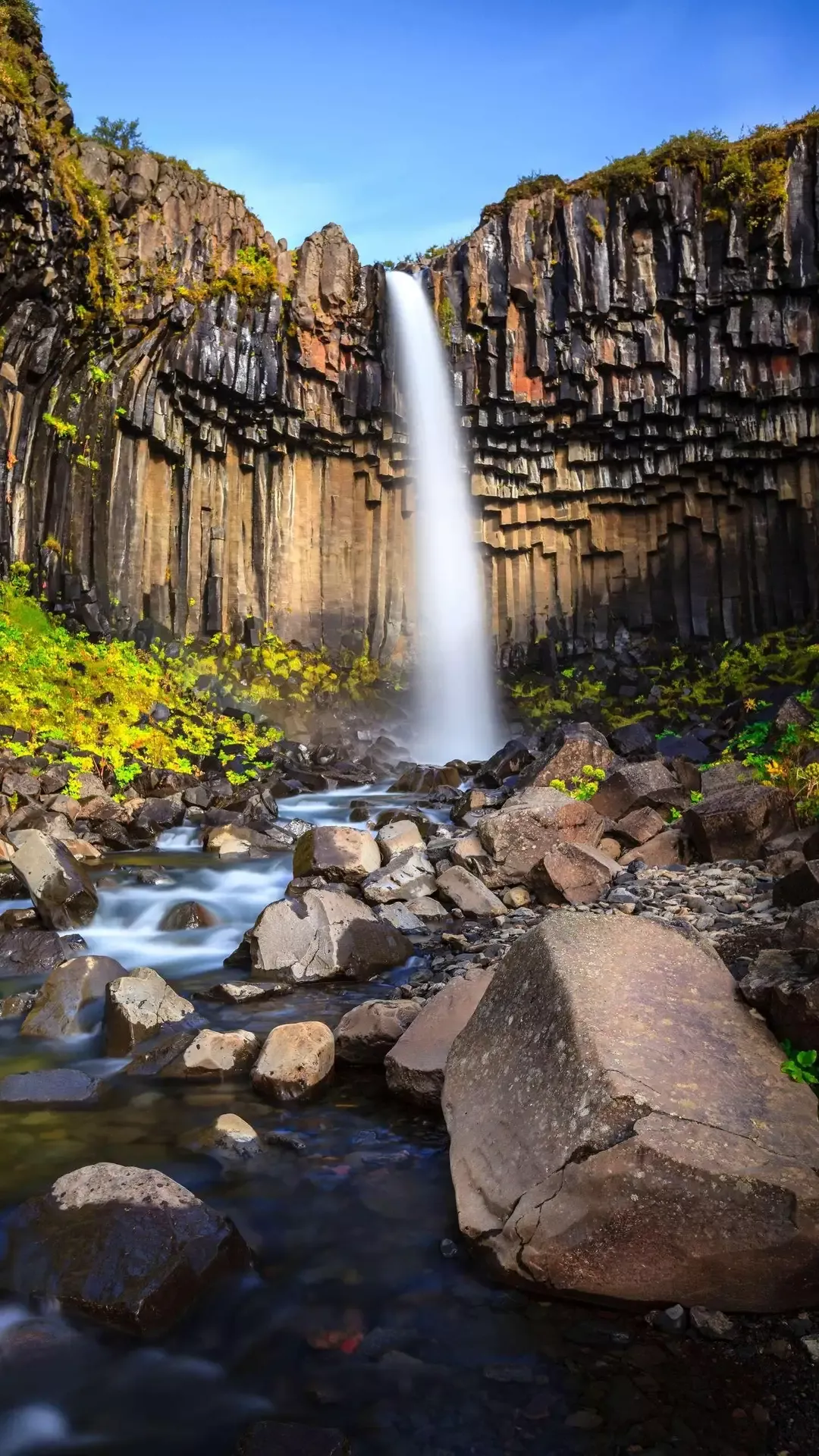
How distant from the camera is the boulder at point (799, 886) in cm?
596

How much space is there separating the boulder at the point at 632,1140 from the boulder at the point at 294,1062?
42.8 inches

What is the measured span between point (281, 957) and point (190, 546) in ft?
59.6

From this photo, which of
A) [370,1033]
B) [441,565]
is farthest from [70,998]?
[441,565]

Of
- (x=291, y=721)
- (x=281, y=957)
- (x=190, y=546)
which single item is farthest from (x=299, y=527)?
(x=281, y=957)

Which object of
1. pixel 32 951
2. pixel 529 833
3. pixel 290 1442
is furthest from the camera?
pixel 529 833

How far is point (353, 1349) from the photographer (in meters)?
2.98

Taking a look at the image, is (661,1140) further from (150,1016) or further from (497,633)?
(497,633)

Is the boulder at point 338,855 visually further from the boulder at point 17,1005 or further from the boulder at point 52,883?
the boulder at point 17,1005

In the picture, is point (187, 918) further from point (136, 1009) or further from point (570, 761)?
point (570, 761)

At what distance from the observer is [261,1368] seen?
2.91 metres

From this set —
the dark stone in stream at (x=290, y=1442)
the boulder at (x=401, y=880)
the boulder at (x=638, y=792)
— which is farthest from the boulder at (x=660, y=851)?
the dark stone in stream at (x=290, y=1442)

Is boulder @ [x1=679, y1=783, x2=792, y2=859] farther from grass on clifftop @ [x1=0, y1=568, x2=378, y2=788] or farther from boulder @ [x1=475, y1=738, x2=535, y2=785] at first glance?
grass on clifftop @ [x1=0, y1=568, x2=378, y2=788]

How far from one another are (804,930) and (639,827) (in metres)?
5.50

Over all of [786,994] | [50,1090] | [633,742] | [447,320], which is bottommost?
[50,1090]
